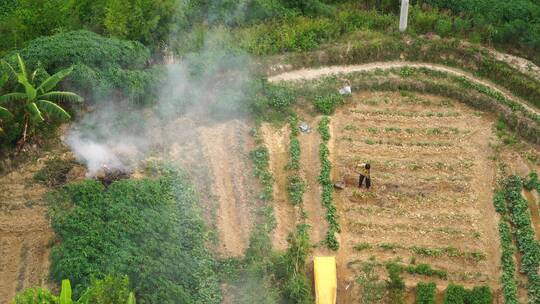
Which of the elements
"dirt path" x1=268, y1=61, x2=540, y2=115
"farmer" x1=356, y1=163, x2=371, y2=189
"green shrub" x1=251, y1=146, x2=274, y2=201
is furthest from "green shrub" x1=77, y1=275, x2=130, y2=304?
"dirt path" x1=268, y1=61, x2=540, y2=115

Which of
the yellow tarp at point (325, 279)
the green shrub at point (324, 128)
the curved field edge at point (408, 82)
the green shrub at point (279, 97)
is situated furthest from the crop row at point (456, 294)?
the green shrub at point (279, 97)

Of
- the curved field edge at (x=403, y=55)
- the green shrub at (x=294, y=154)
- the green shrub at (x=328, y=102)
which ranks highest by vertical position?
the curved field edge at (x=403, y=55)

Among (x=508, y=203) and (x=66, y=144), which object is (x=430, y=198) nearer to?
(x=508, y=203)

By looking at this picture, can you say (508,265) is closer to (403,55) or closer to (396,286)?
(396,286)

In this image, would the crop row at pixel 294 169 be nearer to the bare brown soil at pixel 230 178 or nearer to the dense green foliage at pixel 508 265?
the bare brown soil at pixel 230 178

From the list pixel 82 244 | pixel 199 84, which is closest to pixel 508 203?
pixel 199 84

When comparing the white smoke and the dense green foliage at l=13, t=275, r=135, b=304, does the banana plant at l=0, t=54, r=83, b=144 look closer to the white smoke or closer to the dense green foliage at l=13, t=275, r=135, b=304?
the white smoke

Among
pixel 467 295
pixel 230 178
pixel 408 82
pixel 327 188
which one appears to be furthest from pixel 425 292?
pixel 408 82
